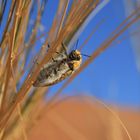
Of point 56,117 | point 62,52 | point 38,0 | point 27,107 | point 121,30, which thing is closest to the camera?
point 121,30

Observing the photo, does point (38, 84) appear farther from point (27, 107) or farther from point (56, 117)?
point (56, 117)

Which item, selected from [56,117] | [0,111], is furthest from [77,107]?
[0,111]

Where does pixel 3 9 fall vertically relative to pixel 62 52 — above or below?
above

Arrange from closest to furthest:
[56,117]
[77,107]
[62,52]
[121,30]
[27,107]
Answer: [121,30] → [62,52] → [27,107] → [56,117] → [77,107]
